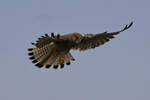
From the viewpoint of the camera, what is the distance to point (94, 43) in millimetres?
11844

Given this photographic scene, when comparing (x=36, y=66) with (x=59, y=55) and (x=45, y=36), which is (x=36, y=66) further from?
(x=45, y=36)

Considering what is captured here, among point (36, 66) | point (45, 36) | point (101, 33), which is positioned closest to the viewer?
point (45, 36)

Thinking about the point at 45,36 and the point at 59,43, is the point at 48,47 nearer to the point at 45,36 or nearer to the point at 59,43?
the point at 59,43

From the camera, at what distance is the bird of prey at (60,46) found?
36.8 ft

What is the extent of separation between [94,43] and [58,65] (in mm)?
1326

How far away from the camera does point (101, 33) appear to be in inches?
443

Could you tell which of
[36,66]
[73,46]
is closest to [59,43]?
[73,46]

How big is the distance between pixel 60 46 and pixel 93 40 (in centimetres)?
99

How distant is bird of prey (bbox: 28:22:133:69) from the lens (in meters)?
11.2

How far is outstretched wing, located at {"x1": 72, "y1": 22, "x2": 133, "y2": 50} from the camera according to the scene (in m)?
11.4

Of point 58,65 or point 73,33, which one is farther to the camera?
point 58,65

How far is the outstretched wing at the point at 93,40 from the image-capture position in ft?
37.5

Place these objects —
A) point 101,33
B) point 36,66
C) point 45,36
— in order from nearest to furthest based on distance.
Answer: point 45,36, point 101,33, point 36,66

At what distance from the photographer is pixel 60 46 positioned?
1154 centimetres
